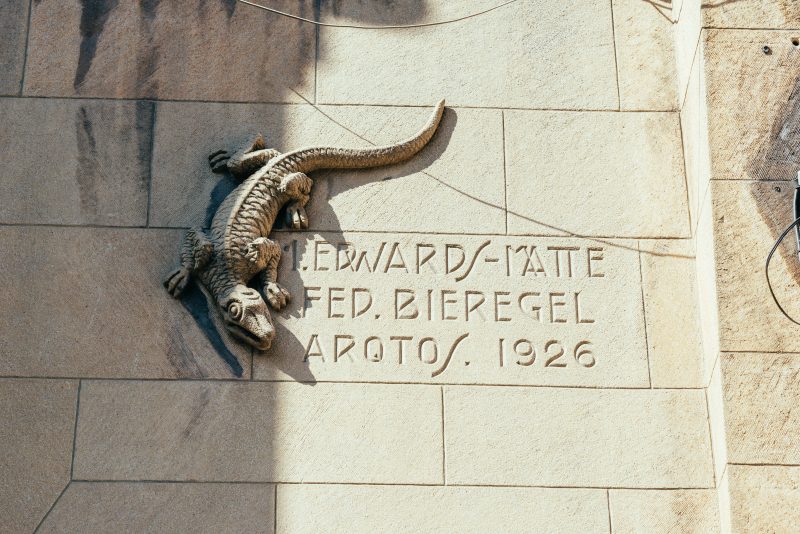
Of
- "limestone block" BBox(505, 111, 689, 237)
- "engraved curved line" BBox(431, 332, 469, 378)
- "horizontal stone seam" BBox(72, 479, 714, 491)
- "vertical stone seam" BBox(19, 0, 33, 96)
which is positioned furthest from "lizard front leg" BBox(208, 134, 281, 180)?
"horizontal stone seam" BBox(72, 479, 714, 491)

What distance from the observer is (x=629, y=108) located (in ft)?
34.6

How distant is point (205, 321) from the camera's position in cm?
966

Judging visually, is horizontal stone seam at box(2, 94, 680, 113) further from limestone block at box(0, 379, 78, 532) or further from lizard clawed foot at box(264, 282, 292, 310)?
limestone block at box(0, 379, 78, 532)

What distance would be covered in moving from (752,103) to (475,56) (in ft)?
6.81

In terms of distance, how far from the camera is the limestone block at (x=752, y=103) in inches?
386

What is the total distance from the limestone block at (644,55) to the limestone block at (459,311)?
1.26 m

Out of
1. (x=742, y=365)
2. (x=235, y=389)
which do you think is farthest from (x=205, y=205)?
(x=742, y=365)

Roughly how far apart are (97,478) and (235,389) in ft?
3.41

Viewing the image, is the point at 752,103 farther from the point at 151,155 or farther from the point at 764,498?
the point at 151,155

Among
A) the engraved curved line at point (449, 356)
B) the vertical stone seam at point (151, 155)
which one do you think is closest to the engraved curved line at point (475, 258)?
the engraved curved line at point (449, 356)

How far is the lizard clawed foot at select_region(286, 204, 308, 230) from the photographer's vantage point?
997 centimetres

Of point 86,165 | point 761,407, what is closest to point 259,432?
point 86,165

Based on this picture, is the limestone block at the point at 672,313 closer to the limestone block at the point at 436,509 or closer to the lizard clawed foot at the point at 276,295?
the limestone block at the point at 436,509

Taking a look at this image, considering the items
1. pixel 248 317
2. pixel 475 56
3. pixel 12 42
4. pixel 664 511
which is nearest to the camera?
pixel 664 511
